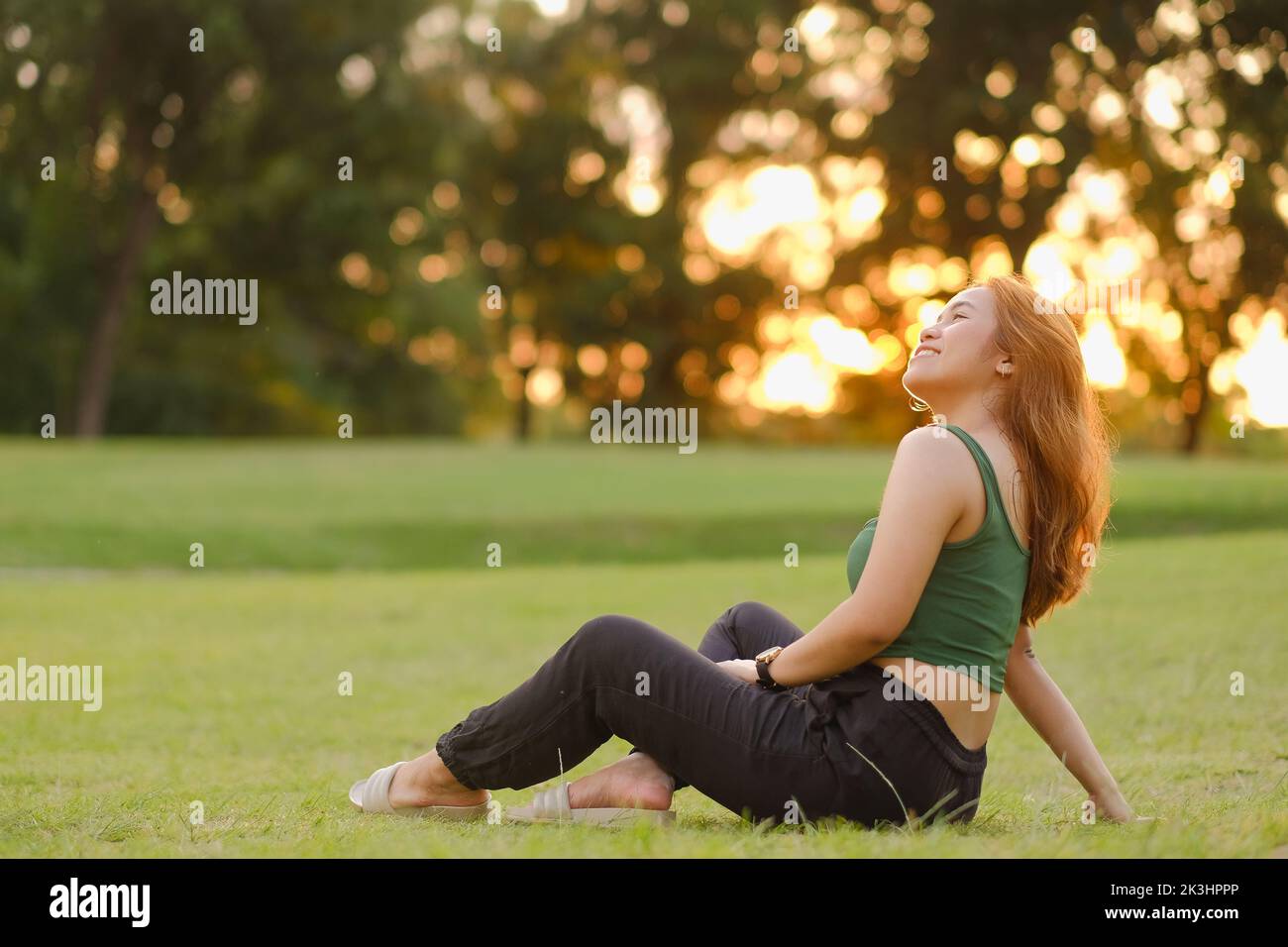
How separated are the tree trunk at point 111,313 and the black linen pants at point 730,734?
27480 mm

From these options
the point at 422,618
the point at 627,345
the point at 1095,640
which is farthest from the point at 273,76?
the point at 1095,640

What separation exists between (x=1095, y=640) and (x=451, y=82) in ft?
117

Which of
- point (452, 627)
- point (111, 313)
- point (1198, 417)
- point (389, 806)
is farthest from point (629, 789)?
point (1198, 417)

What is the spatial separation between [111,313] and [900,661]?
Answer: 28670mm

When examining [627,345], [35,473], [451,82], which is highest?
[451,82]

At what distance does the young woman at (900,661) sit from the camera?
123 inches

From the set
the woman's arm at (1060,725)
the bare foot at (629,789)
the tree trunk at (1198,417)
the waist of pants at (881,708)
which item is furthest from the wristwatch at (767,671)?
the tree trunk at (1198,417)

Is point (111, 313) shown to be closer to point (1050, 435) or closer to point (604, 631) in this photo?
point (604, 631)

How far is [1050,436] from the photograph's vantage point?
3250 millimetres

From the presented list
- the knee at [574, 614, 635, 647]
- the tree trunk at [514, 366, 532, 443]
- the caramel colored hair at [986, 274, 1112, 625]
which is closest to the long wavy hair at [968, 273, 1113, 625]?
the caramel colored hair at [986, 274, 1112, 625]

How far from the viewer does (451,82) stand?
131ft

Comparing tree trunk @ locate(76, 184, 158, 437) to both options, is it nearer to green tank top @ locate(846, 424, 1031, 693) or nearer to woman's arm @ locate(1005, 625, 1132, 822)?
woman's arm @ locate(1005, 625, 1132, 822)
